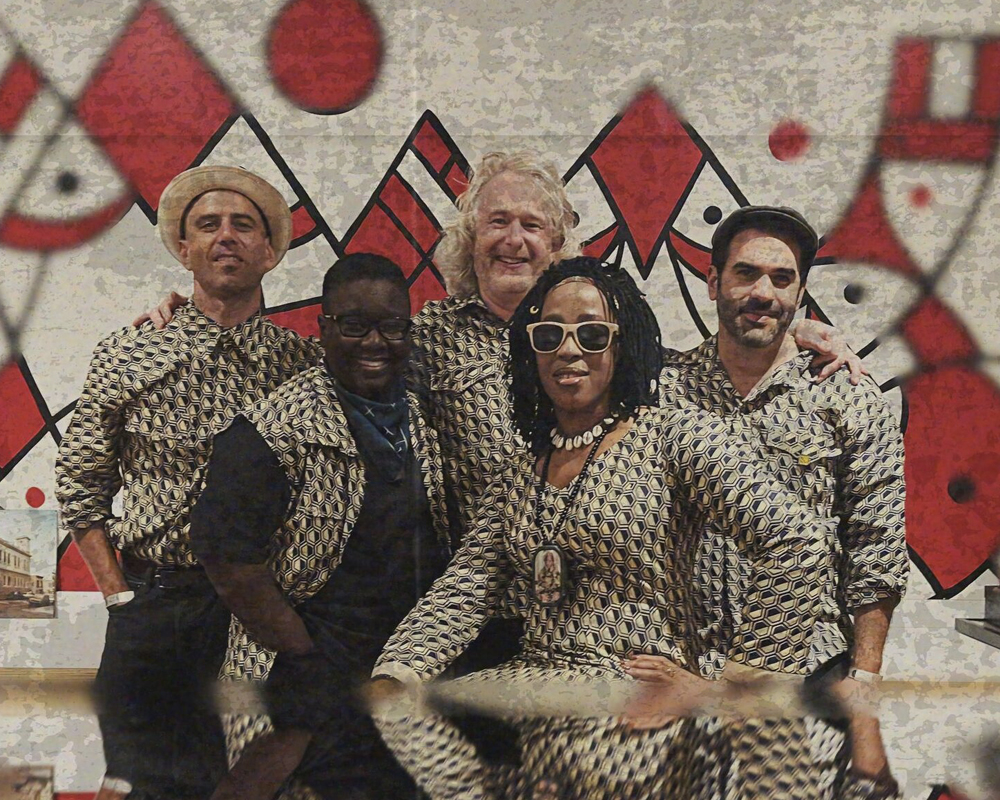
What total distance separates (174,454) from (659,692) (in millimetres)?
1396

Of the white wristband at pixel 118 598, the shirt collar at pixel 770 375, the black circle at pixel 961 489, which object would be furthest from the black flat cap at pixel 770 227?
the white wristband at pixel 118 598

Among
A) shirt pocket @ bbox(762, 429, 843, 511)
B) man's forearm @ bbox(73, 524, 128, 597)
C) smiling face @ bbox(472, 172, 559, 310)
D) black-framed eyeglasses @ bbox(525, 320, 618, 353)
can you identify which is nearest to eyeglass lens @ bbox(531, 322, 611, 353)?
black-framed eyeglasses @ bbox(525, 320, 618, 353)

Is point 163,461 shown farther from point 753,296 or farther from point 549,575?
point 753,296

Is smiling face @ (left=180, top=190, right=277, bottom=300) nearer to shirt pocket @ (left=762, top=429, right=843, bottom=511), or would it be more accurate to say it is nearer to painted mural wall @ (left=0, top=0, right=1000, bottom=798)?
painted mural wall @ (left=0, top=0, right=1000, bottom=798)

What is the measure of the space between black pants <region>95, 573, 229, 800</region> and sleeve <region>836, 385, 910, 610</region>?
1.63 m

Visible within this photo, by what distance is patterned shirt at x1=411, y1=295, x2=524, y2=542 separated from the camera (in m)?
2.66

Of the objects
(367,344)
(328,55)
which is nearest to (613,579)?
(367,344)

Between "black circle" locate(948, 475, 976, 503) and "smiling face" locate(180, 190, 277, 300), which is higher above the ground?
"smiling face" locate(180, 190, 277, 300)

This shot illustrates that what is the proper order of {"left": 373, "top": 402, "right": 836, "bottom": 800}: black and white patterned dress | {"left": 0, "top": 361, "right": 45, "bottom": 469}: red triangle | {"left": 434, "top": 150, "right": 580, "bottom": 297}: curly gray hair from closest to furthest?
{"left": 373, "top": 402, "right": 836, "bottom": 800}: black and white patterned dress → {"left": 434, "top": 150, "right": 580, "bottom": 297}: curly gray hair → {"left": 0, "top": 361, "right": 45, "bottom": 469}: red triangle

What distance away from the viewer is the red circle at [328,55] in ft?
8.88

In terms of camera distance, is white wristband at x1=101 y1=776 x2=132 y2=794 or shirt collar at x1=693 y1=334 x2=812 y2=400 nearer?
shirt collar at x1=693 y1=334 x2=812 y2=400

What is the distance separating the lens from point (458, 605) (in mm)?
2660

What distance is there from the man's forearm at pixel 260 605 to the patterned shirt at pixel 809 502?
1.05 meters

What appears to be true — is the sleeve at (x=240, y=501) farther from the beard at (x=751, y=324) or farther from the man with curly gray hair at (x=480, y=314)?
the beard at (x=751, y=324)
